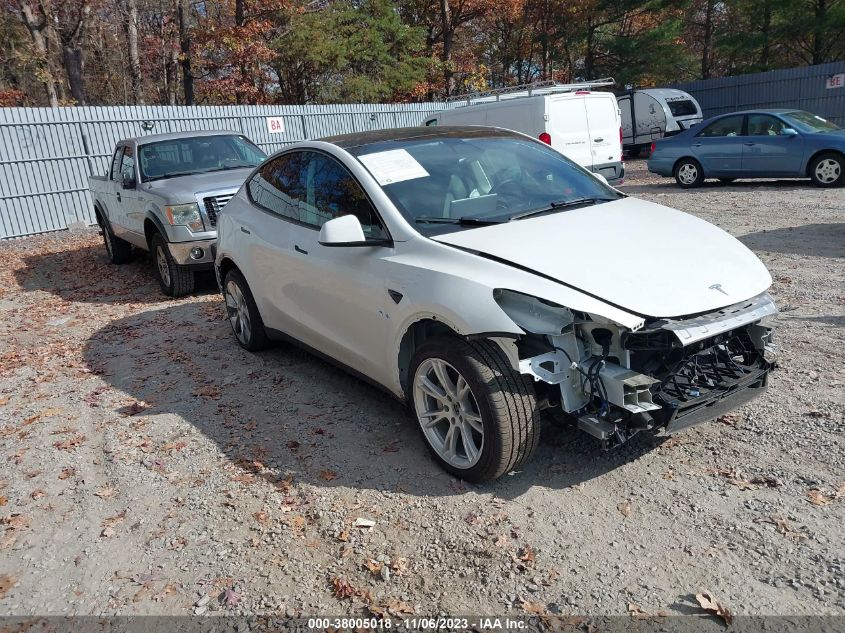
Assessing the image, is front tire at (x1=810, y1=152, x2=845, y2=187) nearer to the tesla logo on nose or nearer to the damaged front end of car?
the damaged front end of car

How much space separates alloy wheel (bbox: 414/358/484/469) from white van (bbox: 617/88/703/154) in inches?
831

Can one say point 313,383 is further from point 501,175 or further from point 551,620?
point 551,620

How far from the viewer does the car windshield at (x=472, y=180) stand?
4.04 metres

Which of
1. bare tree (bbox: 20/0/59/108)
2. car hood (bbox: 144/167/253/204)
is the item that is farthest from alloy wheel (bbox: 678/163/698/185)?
bare tree (bbox: 20/0/59/108)

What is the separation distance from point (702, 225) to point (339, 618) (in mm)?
3036

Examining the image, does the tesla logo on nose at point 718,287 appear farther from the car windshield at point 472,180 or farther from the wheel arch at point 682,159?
Result: the wheel arch at point 682,159

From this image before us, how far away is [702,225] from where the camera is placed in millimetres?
4125

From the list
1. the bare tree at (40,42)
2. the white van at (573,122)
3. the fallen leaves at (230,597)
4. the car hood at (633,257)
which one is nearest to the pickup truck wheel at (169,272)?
the car hood at (633,257)

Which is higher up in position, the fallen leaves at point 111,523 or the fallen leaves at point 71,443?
the fallen leaves at point 71,443

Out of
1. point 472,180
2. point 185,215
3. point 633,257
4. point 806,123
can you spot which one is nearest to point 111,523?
point 472,180

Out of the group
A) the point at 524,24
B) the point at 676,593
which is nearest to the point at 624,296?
the point at 676,593

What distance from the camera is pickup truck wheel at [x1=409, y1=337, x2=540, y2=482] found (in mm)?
3279

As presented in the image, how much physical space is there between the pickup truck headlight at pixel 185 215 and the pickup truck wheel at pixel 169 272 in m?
0.38

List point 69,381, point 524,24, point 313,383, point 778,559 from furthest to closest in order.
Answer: point 524,24 → point 69,381 → point 313,383 → point 778,559
